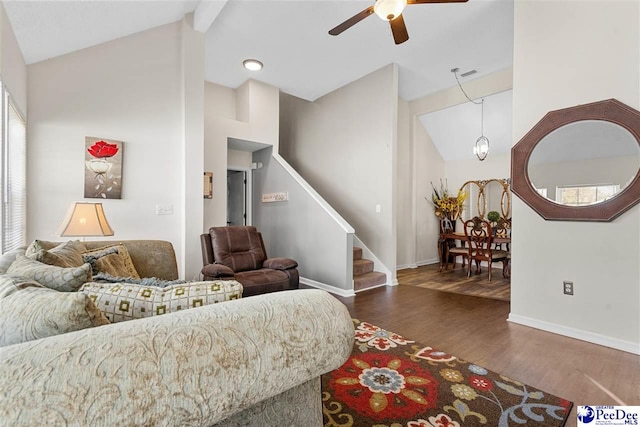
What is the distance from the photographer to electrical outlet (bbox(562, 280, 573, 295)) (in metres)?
2.69

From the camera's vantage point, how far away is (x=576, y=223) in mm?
2674

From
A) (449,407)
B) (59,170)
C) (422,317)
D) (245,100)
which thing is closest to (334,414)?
(449,407)

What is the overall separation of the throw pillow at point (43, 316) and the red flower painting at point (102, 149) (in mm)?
3011

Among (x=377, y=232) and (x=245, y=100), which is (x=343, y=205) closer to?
(x=377, y=232)

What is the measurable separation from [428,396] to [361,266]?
115 inches

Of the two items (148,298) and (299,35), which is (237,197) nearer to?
(299,35)

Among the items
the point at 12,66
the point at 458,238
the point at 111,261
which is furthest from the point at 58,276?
the point at 458,238

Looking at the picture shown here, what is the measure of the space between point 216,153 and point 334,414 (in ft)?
13.5

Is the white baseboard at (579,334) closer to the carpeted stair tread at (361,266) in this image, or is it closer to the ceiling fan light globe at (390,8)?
the carpeted stair tread at (361,266)

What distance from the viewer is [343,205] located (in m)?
5.52

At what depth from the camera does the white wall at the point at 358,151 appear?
4.73m

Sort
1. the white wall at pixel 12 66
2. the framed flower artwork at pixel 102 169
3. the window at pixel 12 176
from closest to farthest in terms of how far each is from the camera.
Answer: the white wall at pixel 12 66 < the window at pixel 12 176 < the framed flower artwork at pixel 102 169

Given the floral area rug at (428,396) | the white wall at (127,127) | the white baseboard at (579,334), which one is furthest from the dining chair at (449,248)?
the white wall at (127,127)

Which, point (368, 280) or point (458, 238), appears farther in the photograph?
point (458, 238)
